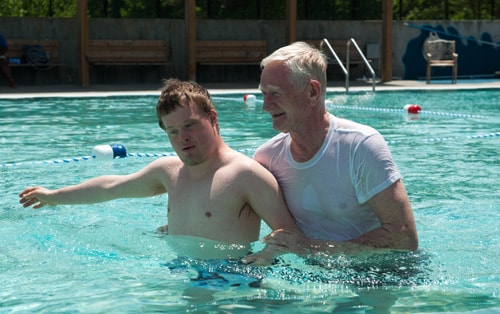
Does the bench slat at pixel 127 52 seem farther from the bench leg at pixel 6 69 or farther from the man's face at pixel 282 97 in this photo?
the man's face at pixel 282 97

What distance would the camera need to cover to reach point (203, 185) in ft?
12.1

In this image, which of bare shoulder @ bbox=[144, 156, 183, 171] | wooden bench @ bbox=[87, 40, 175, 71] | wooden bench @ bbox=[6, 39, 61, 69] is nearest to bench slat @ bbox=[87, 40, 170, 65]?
wooden bench @ bbox=[87, 40, 175, 71]

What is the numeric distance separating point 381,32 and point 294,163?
63.3 feet

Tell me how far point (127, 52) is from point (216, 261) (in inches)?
627

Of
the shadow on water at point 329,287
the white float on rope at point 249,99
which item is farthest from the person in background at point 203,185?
the white float on rope at point 249,99

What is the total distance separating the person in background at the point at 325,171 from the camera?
332 centimetres

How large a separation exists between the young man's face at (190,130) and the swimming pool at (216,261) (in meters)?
0.51

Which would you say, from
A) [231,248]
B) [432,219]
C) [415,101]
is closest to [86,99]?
[415,101]

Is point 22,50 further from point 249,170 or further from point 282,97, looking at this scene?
point 282,97

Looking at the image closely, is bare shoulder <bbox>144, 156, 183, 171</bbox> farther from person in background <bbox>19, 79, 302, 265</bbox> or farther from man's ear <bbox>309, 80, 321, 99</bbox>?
man's ear <bbox>309, 80, 321, 99</bbox>

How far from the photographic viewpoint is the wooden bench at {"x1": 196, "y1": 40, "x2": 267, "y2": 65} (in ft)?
64.7

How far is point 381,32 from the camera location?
2220 cm

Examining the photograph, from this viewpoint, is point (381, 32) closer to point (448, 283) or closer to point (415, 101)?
point (415, 101)

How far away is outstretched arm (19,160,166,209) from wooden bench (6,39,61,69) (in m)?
14.6
